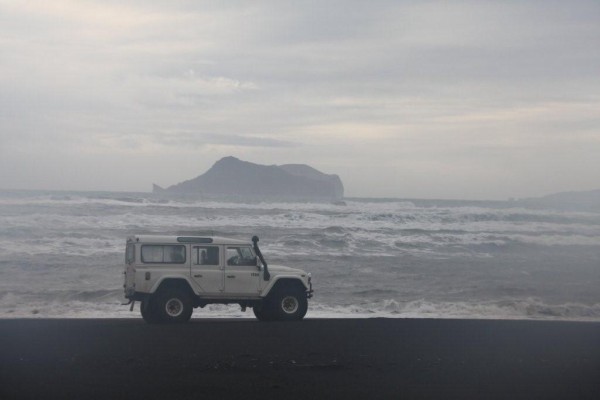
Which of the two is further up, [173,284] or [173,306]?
[173,284]

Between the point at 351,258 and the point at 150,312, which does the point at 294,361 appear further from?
the point at 351,258

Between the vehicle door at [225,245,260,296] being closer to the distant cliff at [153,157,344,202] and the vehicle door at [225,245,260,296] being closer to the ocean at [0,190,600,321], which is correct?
the ocean at [0,190,600,321]

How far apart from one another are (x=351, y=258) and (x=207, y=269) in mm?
18067

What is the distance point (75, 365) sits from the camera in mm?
12047

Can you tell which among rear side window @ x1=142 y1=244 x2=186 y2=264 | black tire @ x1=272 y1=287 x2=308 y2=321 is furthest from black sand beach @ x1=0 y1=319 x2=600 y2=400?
rear side window @ x1=142 y1=244 x2=186 y2=264

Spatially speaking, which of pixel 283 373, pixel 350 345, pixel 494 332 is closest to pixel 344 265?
pixel 494 332

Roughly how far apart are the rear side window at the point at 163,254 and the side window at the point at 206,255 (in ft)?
0.99

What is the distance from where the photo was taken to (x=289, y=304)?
18.8 metres

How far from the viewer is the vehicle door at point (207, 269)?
18234mm

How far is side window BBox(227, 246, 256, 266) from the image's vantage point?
60.8ft

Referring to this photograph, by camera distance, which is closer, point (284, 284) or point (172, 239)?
point (172, 239)

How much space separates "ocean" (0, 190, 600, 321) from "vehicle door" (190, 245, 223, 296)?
332cm

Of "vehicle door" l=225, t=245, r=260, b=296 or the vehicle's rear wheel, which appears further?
the vehicle's rear wheel

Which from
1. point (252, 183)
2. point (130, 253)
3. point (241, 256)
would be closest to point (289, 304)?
point (241, 256)
